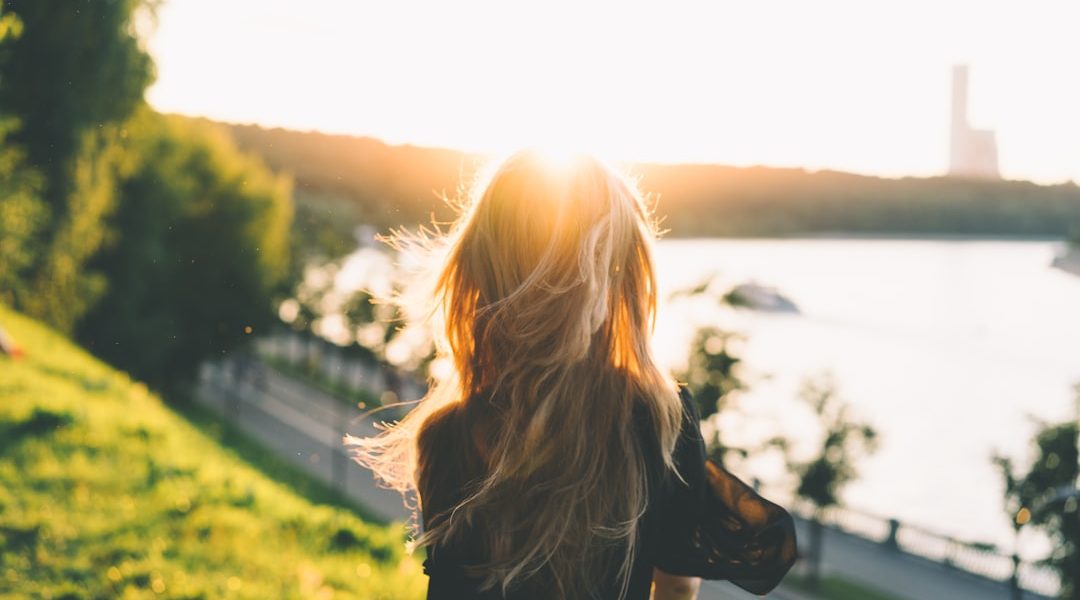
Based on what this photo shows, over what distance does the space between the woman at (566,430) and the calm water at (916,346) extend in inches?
10.1

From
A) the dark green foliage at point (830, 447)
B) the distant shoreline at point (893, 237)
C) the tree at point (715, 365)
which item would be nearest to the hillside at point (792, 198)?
the distant shoreline at point (893, 237)

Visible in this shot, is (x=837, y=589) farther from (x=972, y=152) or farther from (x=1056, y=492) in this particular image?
(x=972, y=152)

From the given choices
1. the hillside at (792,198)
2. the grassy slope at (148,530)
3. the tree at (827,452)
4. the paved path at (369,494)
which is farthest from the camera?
the paved path at (369,494)

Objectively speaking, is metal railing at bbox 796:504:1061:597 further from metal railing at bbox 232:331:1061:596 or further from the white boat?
the white boat

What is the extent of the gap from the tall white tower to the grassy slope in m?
5.04

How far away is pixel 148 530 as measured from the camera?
205 inches

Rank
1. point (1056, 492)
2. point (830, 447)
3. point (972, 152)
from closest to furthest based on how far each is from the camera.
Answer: point (972, 152) → point (1056, 492) → point (830, 447)

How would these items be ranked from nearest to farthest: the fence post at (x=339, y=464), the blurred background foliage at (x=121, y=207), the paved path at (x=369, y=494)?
the blurred background foliage at (x=121, y=207), the paved path at (x=369, y=494), the fence post at (x=339, y=464)

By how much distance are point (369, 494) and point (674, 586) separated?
19423 mm

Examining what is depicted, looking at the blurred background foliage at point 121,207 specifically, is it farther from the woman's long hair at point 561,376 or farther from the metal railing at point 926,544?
the metal railing at point 926,544

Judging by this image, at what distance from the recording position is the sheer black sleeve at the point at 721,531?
1.68 m

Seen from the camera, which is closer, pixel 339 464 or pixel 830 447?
pixel 830 447

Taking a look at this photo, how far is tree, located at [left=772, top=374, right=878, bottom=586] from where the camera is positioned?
18156 millimetres

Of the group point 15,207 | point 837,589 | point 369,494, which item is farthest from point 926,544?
point 15,207
